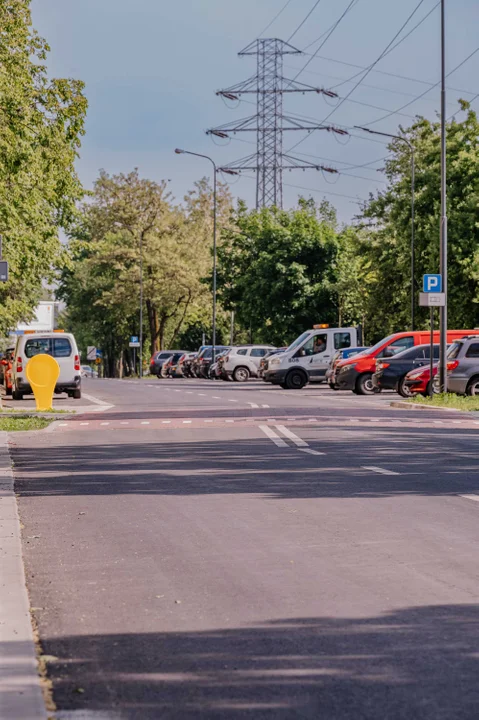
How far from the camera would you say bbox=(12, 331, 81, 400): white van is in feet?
121

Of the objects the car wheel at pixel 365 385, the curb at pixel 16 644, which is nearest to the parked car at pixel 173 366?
the car wheel at pixel 365 385

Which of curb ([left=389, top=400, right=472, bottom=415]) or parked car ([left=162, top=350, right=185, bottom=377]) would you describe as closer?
curb ([left=389, top=400, right=472, bottom=415])

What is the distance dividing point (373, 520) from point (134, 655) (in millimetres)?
4748

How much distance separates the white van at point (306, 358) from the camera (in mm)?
47406

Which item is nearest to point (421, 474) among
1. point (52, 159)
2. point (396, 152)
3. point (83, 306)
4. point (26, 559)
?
point (26, 559)

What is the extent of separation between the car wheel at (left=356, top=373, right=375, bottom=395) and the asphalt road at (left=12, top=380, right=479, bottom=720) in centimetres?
2270

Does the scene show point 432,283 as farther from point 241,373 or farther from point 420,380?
point 241,373

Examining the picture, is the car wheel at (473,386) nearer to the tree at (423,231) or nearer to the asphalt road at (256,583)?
the asphalt road at (256,583)

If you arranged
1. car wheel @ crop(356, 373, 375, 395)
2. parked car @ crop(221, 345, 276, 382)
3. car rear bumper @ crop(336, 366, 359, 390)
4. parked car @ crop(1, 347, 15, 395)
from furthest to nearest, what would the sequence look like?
parked car @ crop(221, 345, 276, 382), parked car @ crop(1, 347, 15, 395), car wheel @ crop(356, 373, 375, 395), car rear bumper @ crop(336, 366, 359, 390)

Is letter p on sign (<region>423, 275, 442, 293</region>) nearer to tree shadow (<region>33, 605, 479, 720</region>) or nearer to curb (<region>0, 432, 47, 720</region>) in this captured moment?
curb (<region>0, 432, 47, 720</region>)

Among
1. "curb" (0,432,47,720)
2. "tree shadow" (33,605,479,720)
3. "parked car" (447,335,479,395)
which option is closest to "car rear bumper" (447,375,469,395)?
"parked car" (447,335,479,395)

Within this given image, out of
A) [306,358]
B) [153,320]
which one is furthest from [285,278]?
[306,358]

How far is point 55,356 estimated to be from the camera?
37.1 meters

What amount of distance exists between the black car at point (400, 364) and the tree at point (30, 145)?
987 cm
